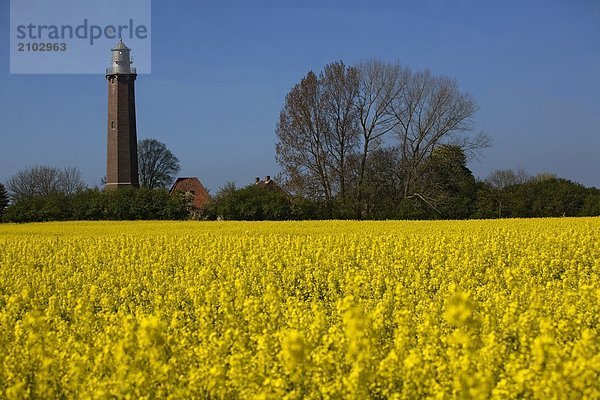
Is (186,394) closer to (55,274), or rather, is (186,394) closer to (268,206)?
(55,274)

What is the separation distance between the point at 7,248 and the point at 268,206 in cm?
2355

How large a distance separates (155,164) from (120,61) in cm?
1881

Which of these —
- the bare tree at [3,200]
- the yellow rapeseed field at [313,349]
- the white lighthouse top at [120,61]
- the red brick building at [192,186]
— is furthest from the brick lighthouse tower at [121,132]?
the yellow rapeseed field at [313,349]

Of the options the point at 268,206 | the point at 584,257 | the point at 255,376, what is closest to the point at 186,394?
the point at 255,376

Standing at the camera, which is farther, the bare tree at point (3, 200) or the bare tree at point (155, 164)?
the bare tree at point (155, 164)

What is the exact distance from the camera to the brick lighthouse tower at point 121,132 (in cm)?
5638

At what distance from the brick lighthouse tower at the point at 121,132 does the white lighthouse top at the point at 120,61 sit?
12cm

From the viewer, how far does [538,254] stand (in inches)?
539

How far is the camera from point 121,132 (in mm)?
56562

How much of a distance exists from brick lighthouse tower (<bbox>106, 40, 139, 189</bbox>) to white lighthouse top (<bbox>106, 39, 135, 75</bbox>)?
119 millimetres

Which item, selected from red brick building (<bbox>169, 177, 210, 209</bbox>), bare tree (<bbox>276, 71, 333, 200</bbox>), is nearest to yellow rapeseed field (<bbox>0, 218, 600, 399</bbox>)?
bare tree (<bbox>276, 71, 333, 200</bbox>)

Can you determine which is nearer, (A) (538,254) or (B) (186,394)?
(B) (186,394)

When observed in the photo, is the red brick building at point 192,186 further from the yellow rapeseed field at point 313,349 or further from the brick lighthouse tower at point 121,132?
the yellow rapeseed field at point 313,349

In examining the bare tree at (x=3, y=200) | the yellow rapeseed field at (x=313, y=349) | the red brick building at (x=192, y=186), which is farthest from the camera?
the red brick building at (x=192, y=186)
